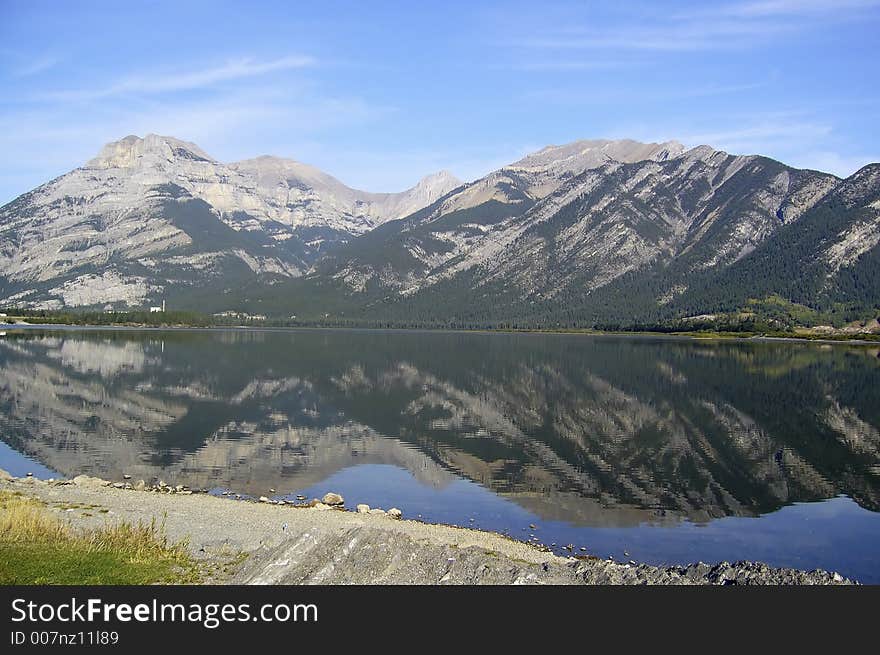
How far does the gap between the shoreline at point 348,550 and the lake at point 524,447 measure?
4.40 metres

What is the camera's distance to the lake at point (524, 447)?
41.7 m

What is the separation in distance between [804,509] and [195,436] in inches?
1961

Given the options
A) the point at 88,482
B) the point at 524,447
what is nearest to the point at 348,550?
the point at 88,482

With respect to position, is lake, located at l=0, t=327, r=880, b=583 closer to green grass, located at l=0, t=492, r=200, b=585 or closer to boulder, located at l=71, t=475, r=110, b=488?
boulder, located at l=71, t=475, r=110, b=488

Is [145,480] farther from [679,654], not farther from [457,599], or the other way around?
[679,654]

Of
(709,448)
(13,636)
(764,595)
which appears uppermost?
(13,636)

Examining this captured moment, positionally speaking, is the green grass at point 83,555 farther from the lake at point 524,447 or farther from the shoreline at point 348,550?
the lake at point 524,447

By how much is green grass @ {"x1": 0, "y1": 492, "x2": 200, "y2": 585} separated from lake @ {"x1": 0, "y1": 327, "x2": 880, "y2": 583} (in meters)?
A: 17.9

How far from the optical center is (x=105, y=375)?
398 ft

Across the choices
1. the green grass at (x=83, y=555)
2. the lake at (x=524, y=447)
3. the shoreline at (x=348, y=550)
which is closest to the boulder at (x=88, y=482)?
the shoreline at (x=348, y=550)

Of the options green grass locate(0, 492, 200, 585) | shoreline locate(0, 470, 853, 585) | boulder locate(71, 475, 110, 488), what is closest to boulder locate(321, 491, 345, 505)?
shoreline locate(0, 470, 853, 585)

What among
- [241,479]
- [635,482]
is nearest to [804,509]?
[635,482]

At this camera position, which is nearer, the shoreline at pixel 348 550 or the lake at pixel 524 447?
the shoreline at pixel 348 550

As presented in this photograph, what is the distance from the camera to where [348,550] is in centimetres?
2494
